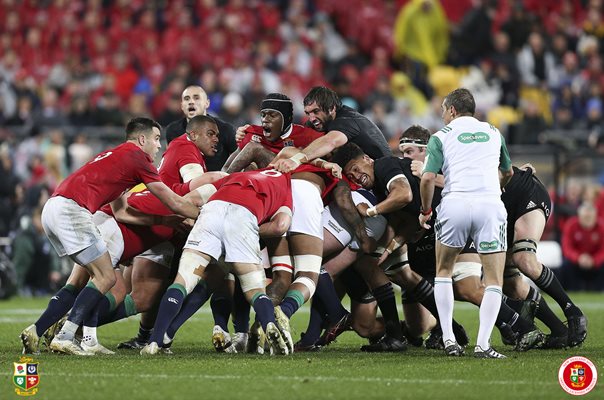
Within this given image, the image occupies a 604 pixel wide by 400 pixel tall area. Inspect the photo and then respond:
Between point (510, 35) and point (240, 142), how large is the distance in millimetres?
13213

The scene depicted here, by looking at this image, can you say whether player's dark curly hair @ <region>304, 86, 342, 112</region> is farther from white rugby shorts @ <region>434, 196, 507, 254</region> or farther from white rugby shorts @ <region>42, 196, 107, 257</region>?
white rugby shorts @ <region>42, 196, 107, 257</region>

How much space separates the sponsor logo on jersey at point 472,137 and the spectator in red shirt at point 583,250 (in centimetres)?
948

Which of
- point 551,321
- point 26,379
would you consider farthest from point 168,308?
point 551,321

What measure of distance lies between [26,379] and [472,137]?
3.85m

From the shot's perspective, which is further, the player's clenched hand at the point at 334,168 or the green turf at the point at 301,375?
the player's clenched hand at the point at 334,168

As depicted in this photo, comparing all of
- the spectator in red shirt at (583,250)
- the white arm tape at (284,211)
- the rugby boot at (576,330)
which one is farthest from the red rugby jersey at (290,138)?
the spectator in red shirt at (583,250)

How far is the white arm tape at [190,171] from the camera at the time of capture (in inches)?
411

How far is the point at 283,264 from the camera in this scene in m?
10.1

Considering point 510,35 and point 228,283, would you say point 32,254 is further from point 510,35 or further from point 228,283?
point 510,35

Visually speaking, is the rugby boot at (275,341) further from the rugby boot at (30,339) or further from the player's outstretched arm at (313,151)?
the rugby boot at (30,339)

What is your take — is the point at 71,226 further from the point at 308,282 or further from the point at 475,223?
the point at 475,223

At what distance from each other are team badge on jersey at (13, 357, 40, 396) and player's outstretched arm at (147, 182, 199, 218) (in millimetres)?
2090

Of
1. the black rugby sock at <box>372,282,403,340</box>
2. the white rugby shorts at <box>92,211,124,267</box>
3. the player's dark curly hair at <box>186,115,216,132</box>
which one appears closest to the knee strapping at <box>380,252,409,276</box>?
the black rugby sock at <box>372,282,403,340</box>

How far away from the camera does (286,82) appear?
21703mm
